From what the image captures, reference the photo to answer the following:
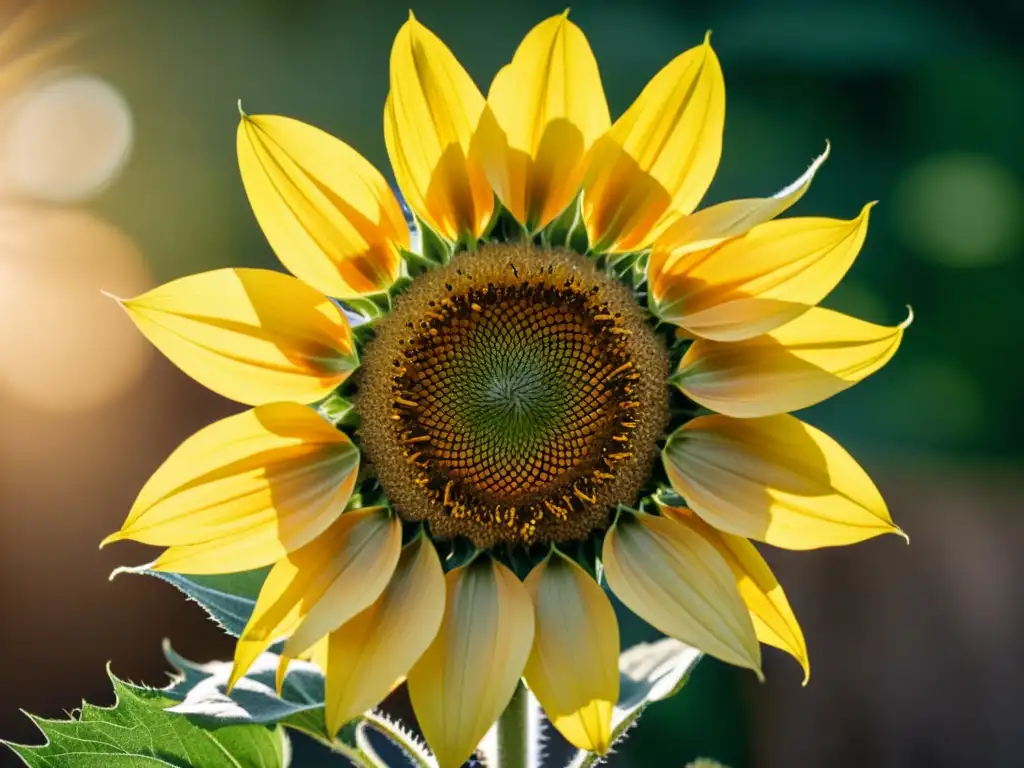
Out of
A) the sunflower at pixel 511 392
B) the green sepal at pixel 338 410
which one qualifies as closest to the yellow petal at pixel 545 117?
the sunflower at pixel 511 392

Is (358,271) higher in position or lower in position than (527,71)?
lower

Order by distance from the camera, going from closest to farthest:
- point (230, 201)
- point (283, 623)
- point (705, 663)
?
point (283, 623) < point (705, 663) < point (230, 201)

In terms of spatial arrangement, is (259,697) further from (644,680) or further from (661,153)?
(661,153)

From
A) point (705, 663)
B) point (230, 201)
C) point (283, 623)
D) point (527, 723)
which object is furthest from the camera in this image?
point (230, 201)

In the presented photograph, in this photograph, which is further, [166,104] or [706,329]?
[166,104]

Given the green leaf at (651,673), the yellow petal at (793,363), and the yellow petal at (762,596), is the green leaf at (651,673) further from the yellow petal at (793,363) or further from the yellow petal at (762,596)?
the yellow petal at (793,363)

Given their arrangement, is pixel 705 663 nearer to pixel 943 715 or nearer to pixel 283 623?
pixel 943 715

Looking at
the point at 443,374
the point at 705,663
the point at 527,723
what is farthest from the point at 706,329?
the point at 705,663
